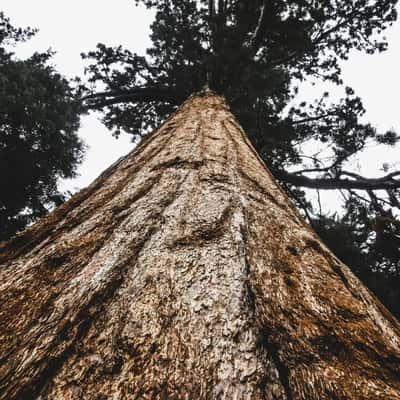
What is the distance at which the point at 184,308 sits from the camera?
475mm

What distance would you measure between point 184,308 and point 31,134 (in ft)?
18.0

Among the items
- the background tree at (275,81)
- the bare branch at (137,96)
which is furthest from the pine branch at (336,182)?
the bare branch at (137,96)

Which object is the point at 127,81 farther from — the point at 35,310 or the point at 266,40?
the point at 35,310

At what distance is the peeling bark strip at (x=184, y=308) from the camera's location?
14.7 inches

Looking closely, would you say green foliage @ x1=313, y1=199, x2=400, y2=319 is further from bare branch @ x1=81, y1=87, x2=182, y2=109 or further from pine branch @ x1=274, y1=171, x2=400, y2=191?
bare branch @ x1=81, y1=87, x2=182, y2=109

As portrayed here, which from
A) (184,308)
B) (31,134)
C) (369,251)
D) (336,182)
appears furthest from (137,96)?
(184,308)

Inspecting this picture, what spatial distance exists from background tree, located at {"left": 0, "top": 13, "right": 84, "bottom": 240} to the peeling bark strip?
470cm

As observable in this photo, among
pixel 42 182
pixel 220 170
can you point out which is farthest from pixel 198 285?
pixel 42 182

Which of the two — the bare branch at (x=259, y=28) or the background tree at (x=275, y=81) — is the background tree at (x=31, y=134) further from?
the bare branch at (x=259, y=28)

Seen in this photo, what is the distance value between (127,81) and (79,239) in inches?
231

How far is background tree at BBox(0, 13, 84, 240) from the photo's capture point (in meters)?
4.45

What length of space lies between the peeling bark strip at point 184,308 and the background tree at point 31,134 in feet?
15.4

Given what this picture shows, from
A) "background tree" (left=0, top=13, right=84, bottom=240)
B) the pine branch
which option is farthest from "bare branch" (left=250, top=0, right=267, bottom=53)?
"background tree" (left=0, top=13, right=84, bottom=240)

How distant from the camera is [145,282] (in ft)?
1.73
